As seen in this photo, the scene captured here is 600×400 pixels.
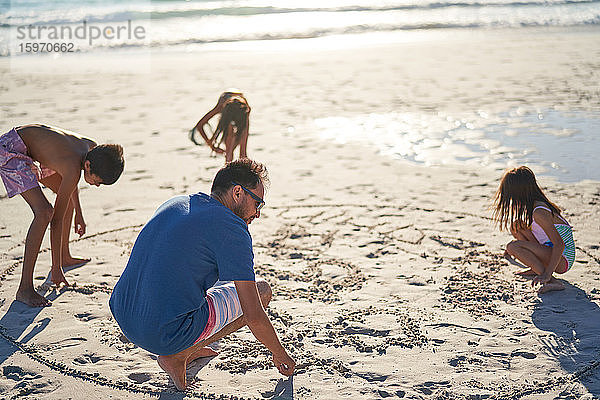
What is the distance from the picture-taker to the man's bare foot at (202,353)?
3597mm

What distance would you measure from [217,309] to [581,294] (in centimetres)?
250

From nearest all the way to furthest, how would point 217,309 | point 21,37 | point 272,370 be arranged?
point 217,309 < point 272,370 < point 21,37

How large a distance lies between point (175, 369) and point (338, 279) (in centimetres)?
169

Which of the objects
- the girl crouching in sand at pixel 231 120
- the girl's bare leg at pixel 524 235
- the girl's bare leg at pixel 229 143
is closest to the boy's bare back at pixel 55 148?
the girl crouching in sand at pixel 231 120

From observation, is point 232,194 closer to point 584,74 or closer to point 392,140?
point 392,140

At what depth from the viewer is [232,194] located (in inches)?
120

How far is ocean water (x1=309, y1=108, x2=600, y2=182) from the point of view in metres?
7.30

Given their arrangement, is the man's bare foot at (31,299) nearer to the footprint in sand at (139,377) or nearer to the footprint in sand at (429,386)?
the footprint in sand at (139,377)

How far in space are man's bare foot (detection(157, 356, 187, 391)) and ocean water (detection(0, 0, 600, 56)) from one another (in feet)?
56.8

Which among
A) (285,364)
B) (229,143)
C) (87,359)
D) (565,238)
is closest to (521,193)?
(565,238)

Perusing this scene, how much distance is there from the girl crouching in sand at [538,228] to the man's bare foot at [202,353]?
2.09 meters

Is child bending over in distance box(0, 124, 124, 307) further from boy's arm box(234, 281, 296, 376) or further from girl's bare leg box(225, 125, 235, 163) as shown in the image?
girl's bare leg box(225, 125, 235, 163)

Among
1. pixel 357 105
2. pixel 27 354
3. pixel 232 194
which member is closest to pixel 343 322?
pixel 232 194

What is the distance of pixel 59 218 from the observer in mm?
4305
